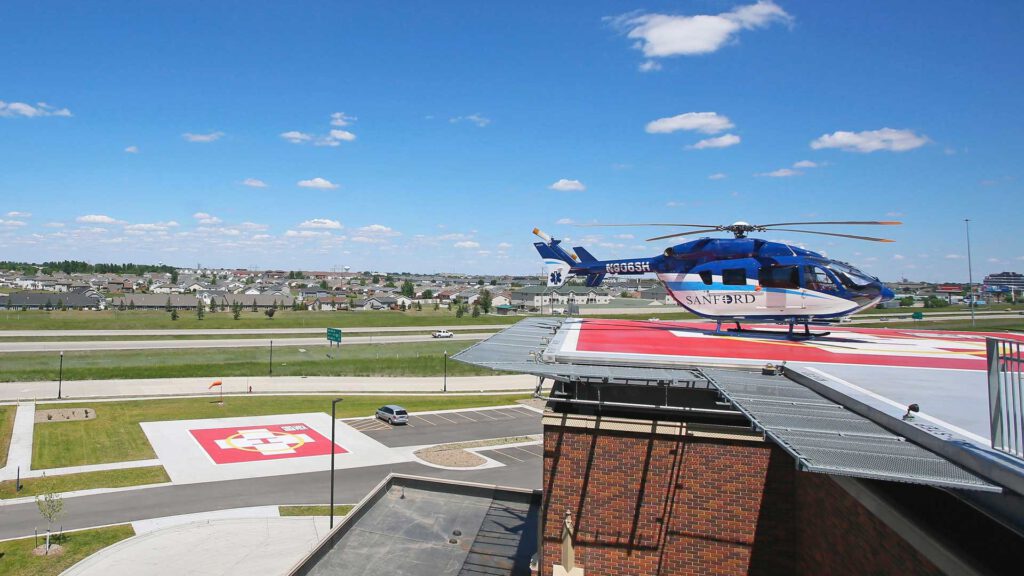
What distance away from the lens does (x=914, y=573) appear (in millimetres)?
6363

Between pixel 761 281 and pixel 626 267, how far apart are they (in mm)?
6360

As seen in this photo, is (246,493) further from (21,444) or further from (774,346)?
(774,346)

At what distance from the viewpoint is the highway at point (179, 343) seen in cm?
6962

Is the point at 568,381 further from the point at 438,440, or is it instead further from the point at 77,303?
the point at 77,303

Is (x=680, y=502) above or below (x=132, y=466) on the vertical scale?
above

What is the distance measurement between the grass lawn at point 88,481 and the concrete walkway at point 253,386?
19.8 metres

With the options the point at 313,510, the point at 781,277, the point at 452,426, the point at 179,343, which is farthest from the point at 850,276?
the point at 179,343

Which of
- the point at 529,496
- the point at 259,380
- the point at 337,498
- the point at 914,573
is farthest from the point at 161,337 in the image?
the point at 914,573

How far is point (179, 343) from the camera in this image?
77438 millimetres

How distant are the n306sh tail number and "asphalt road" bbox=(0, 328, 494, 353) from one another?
177 ft

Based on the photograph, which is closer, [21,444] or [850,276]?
[850,276]

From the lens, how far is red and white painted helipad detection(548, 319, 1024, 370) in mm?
13898

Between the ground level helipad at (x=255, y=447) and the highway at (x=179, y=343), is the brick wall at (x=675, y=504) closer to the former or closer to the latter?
the ground level helipad at (x=255, y=447)

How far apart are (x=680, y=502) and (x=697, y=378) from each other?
2.32m
